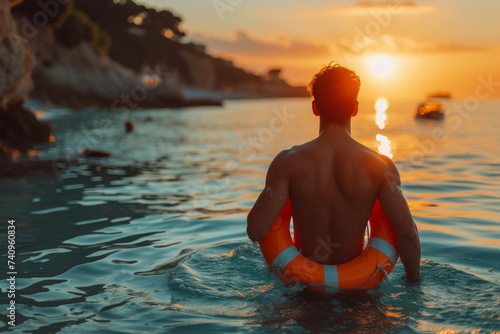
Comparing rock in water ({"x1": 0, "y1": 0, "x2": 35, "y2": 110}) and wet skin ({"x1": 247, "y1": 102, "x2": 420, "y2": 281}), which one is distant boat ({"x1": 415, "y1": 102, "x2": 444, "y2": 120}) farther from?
wet skin ({"x1": 247, "y1": 102, "x2": 420, "y2": 281})

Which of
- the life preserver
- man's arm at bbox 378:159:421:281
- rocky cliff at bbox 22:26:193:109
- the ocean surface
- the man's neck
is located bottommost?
the ocean surface

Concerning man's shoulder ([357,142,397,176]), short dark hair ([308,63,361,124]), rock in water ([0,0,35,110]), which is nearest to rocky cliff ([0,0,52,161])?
rock in water ([0,0,35,110])

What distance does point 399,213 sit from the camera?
14.1 ft

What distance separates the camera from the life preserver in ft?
14.4

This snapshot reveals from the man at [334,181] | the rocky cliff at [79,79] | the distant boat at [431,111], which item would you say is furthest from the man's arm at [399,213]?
the rocky cliff at [79,79]

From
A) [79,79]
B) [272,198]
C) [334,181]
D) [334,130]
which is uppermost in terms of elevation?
[79,79]

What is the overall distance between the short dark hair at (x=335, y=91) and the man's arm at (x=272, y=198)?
19.1 inches

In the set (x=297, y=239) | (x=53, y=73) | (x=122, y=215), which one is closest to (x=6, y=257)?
(x=122, y=215)

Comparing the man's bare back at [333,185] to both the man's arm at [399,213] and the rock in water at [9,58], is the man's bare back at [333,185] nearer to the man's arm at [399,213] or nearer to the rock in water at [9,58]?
the man's arm at [399,213]

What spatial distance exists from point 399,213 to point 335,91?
1.07 m

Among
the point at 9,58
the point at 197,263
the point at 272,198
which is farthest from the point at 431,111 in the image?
the point at 272,198

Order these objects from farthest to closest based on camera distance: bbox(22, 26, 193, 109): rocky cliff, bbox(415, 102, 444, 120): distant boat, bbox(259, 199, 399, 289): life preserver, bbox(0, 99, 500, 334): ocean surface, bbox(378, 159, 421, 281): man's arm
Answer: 1. bbox(22, 26, 193, 109): rocky cliff
2. bbox(415, 102, 444, 120): distant boat
3. bbox(259, 199, 399, 289): life preserver
4. bbox(378, 159, 421, 281): man's arm
5. bbox(0, 99, 500, 334): ocean surface

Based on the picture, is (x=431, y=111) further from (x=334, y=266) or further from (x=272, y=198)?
(x=272, y=198)

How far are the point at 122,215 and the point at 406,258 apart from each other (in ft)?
16.8
